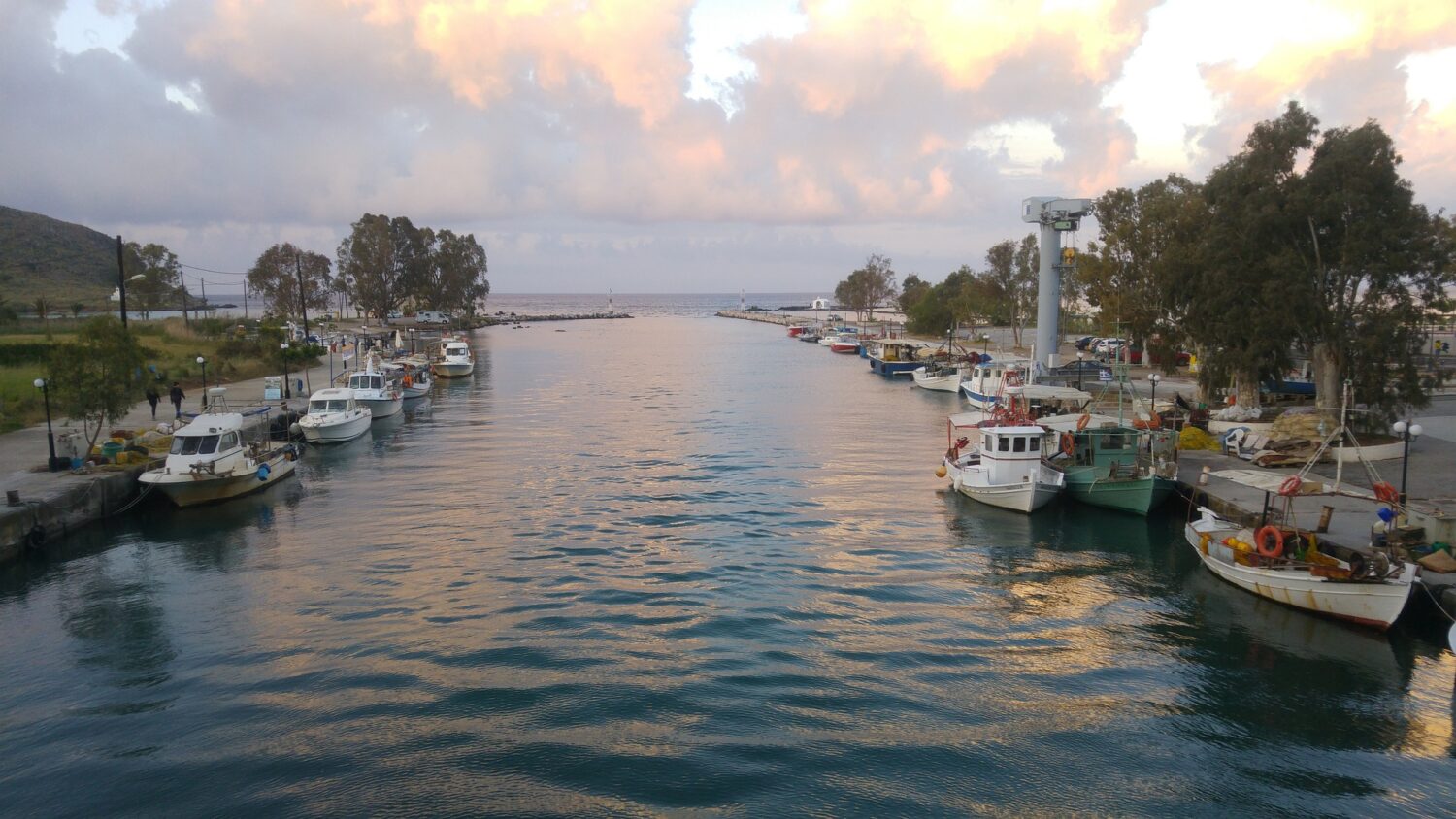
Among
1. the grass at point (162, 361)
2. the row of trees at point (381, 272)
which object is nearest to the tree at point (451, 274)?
the row of trees at point (381, 272)

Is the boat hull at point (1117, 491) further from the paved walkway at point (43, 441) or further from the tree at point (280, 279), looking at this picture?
the tree at point (280, 279)

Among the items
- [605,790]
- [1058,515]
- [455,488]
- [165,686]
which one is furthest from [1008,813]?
[455,488]

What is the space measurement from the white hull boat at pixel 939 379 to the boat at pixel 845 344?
3622 cm

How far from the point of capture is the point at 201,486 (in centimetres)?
2895

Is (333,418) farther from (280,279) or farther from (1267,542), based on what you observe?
(280,279)

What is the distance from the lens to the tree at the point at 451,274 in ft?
458

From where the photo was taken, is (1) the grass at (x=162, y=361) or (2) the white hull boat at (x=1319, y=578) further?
(1) the grass at (x=162, y=361)

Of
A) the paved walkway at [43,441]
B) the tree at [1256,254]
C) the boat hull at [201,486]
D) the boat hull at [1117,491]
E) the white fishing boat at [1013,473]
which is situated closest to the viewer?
the paved walkway at [43,441]

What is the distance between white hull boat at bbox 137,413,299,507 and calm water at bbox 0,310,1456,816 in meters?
1.15

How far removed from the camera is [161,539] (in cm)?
2602

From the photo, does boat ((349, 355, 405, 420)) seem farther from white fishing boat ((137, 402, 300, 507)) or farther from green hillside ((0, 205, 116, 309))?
green hillside ((0, 205, 116, 309))

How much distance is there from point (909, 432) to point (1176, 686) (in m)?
29.6

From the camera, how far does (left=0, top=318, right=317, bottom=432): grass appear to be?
1409 inches

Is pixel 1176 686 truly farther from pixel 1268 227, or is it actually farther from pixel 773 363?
pixel 773 363
